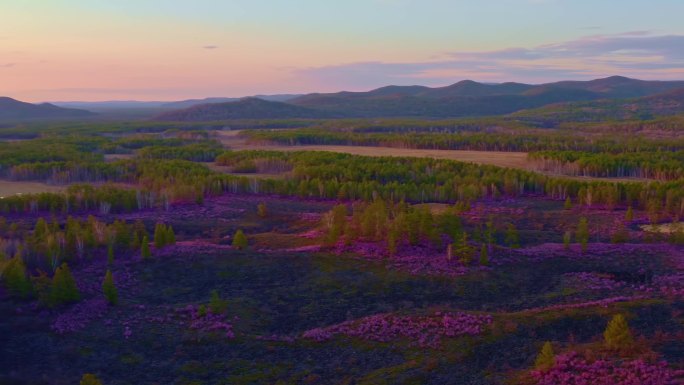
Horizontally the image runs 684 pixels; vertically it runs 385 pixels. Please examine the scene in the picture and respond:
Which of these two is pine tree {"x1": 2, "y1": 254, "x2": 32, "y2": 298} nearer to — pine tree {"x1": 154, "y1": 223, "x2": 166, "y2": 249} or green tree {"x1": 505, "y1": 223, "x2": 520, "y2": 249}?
pine tree {"x1": 154, "y1": 223, "x2": 166, "y2": 249}

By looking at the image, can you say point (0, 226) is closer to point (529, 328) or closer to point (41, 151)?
point (529, 328)

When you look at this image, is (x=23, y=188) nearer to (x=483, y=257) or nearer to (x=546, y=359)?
(x=483, y=257)

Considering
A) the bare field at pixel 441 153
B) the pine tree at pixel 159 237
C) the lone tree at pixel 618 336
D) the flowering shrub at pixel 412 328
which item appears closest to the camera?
the lone tree at pixel 618 336

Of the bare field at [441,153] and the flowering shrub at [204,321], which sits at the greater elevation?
the bare field at [441,153]

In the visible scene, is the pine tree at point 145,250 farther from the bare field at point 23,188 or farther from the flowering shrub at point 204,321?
the bare field at point 23,188

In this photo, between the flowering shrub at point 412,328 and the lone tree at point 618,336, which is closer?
the lone tree at point 618,336

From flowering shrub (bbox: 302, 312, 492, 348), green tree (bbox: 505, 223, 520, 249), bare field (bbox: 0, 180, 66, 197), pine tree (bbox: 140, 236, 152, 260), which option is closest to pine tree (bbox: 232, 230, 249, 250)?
pine tree (bbox: 140, 236, 152, 260)

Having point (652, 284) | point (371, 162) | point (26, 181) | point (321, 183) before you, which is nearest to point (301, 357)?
point (652, 284)

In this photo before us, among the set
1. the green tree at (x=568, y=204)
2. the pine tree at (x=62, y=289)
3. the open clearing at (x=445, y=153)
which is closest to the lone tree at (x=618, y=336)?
the pine tree at (x=62, y=289)
